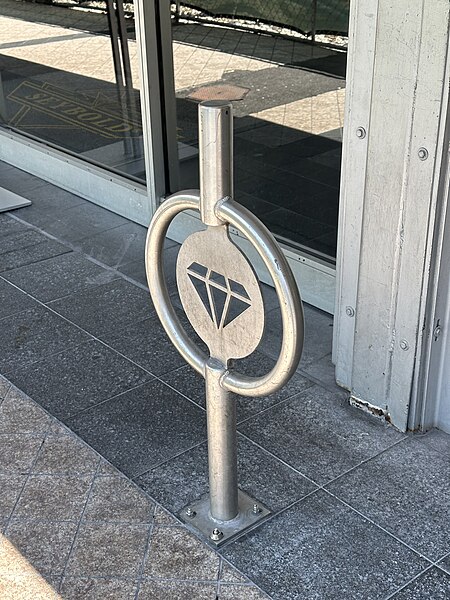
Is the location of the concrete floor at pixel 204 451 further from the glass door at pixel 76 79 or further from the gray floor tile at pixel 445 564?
the glass door at pixel 76 79

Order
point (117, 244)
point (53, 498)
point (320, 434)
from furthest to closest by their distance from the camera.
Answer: point (117, 244), point (320, 434), point (53, 498)

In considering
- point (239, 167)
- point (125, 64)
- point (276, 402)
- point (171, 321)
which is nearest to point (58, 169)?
point (125, 64)

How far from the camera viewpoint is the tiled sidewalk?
3143 millimetres

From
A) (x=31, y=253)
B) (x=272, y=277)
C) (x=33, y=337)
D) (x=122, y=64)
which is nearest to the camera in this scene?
(x=272, y=277)

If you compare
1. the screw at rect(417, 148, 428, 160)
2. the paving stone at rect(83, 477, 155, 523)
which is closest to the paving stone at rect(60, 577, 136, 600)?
the paving stone at rect(83, 477, 155, 523)

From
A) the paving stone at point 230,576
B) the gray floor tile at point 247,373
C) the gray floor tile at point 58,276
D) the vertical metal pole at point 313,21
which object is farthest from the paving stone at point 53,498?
the vertical metal pole at point 313,21

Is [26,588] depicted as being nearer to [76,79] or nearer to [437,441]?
[437,441]

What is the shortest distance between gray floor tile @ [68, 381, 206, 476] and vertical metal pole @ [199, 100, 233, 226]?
55.8 inches

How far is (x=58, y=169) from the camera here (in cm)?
689

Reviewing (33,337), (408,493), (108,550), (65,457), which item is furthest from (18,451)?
(408,493)

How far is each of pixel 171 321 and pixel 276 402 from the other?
114 cm

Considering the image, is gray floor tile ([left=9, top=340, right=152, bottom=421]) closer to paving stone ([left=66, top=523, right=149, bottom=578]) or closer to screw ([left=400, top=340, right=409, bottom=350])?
paving stone ([left=66, top=523, right=149, bottom=578])

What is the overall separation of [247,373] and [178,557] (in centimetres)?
136

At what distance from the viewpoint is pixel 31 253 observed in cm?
584
